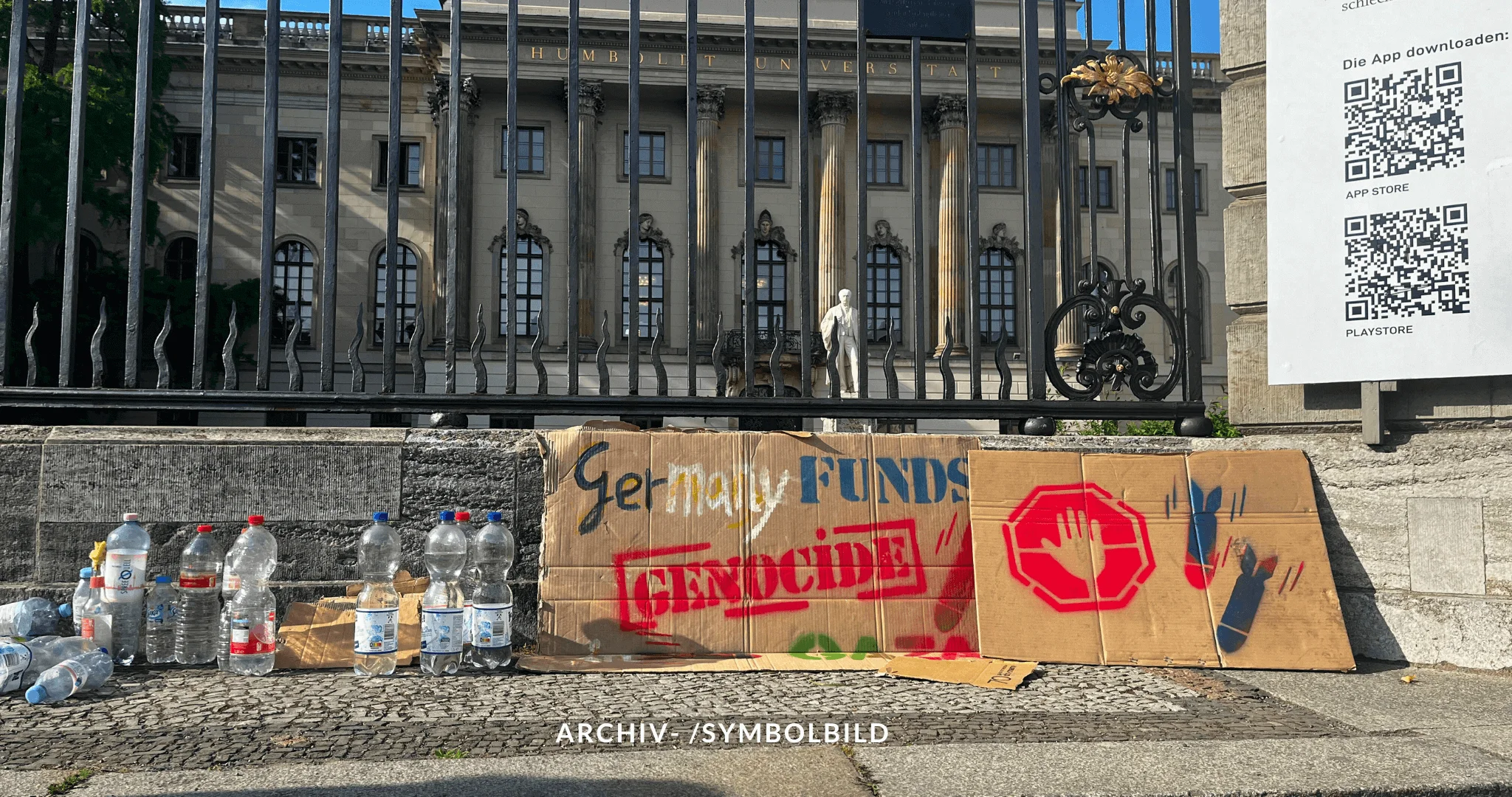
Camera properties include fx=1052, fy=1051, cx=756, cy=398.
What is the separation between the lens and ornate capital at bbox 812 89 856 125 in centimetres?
2930

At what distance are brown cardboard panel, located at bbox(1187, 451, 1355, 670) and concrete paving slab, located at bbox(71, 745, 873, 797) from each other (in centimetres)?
235

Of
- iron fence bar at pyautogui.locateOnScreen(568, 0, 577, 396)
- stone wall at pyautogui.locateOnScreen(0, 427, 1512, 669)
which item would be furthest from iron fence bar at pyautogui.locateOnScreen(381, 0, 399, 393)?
iron fence bar at pyautogui.locateOnScreen(568, 0, 577, 396)

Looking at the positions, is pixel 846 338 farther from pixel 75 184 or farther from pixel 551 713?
pixel 551 713

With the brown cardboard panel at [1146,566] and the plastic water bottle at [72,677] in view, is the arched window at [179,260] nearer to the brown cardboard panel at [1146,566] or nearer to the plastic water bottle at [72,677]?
the plastic water bottle at [72,677]

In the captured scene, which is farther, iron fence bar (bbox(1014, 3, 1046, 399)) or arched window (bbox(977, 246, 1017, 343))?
arched window (bbox(977, 246, 1017, 343))

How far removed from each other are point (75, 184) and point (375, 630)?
7.91 feet

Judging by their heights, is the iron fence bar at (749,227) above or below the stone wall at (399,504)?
above

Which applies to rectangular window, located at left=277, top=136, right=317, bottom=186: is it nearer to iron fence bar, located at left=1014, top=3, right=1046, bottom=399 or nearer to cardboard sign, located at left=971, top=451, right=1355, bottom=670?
iron fence bar, located at left=1014, top=3, right=1046, bottom=399

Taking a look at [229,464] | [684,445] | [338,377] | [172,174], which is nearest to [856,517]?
[684,445]

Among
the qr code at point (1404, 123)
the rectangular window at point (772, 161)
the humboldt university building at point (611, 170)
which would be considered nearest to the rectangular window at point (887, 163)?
the humboldt university building at point (611, 170)

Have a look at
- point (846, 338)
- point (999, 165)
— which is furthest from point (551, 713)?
point (999, 165)

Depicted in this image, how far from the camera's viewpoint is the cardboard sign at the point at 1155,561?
13.9 ft

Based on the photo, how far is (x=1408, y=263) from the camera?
4.40 metres

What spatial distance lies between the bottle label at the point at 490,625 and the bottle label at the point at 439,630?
3.2 inches
